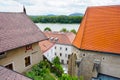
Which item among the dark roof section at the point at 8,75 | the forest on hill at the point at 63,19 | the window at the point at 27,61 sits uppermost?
the forest on hill at the point at 63,19

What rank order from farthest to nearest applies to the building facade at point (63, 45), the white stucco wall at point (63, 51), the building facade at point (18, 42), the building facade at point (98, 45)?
the white stucco wall at point (63, 51) → the building facade at point (63, 45) → the building facade at point (98, 45) → the building facade at point (18, 42)

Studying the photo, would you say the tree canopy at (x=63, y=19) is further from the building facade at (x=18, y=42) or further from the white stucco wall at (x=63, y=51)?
the building facade at (x=18, y=42)

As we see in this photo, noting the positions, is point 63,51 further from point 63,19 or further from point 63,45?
point 63,19

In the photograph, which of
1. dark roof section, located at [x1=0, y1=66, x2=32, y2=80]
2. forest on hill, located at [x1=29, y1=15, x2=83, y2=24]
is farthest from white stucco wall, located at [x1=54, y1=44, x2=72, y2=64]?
forest on hill, located at [x1=29, y1=15, x2=83, y2=24]

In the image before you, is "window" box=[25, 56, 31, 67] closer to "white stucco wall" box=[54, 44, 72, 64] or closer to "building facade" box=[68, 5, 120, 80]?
"building facade" box=[68, 5, 120, 80]

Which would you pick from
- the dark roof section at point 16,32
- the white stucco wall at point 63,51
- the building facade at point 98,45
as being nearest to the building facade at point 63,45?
the white stucco wall at point 63,51

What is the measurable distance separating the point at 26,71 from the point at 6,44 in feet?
14.5

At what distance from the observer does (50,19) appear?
339 ft

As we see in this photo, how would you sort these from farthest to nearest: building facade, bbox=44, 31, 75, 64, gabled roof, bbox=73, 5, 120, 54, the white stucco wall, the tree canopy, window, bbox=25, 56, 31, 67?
Answer: the tree canopy < the white stucco wall < building facade, bbox=44, 31, 75, 64 < gabled roof, bbox=73, 5, 120, 54 < window, bbox=25, 56, 31, 67

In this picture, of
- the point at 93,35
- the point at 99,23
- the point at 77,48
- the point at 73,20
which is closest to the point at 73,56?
the point at 77,48

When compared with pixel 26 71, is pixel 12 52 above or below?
above

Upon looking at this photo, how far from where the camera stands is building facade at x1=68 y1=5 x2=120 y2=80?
17.5 m

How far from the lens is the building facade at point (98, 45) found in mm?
17484

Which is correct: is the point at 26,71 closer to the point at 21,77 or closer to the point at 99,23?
the point at 21,77
